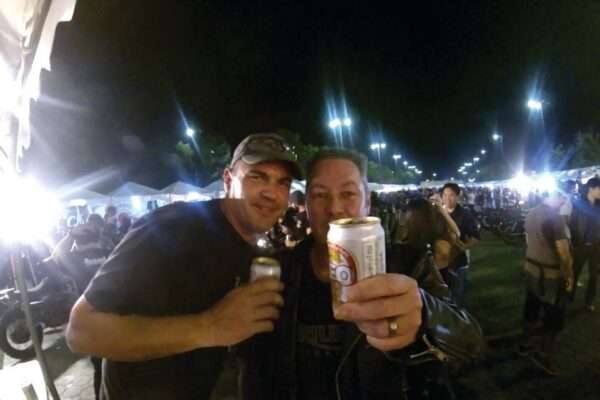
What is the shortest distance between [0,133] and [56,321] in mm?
6389

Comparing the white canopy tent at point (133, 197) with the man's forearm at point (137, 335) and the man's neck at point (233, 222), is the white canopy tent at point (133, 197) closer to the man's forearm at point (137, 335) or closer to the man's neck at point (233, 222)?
the man's neck at point (233, 222)

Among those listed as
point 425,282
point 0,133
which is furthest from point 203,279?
point 0,133

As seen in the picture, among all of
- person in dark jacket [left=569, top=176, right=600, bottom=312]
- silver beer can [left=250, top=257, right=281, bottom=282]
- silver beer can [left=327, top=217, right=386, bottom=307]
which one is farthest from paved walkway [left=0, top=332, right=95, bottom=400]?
person in dark jacket [left=569, top=176, right=600, bottom=312]

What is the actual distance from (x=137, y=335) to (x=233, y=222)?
2.31 ft

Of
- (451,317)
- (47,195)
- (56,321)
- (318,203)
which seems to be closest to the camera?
(451,317)

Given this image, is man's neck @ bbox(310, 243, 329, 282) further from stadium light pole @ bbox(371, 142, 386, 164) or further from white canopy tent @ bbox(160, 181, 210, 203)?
stadium light pole @ bbox(371, 142, 386, 164)

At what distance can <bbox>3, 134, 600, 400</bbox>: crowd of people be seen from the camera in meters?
1.39

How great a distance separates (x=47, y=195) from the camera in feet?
51.1

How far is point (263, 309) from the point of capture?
4.77ft

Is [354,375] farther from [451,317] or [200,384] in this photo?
[200,384]

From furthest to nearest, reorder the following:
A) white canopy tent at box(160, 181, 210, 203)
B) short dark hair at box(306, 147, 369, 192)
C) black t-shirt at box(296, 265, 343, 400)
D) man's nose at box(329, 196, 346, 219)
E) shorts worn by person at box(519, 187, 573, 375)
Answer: white canopy tent at box(160, 181, 210, 203)
shorts worn by person at box(519, 187, 573, 375)
short dark hair at box(306, 147, 369, 192)
man's nose at box(329, 196, 346, 219)
black t-shirt at box(296, 265, 343, 400)

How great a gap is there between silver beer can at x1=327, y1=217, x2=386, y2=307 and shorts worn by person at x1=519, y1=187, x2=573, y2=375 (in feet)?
15.3

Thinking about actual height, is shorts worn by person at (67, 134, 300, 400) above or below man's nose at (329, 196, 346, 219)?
below

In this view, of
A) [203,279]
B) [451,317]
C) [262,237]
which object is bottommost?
[451,317]
